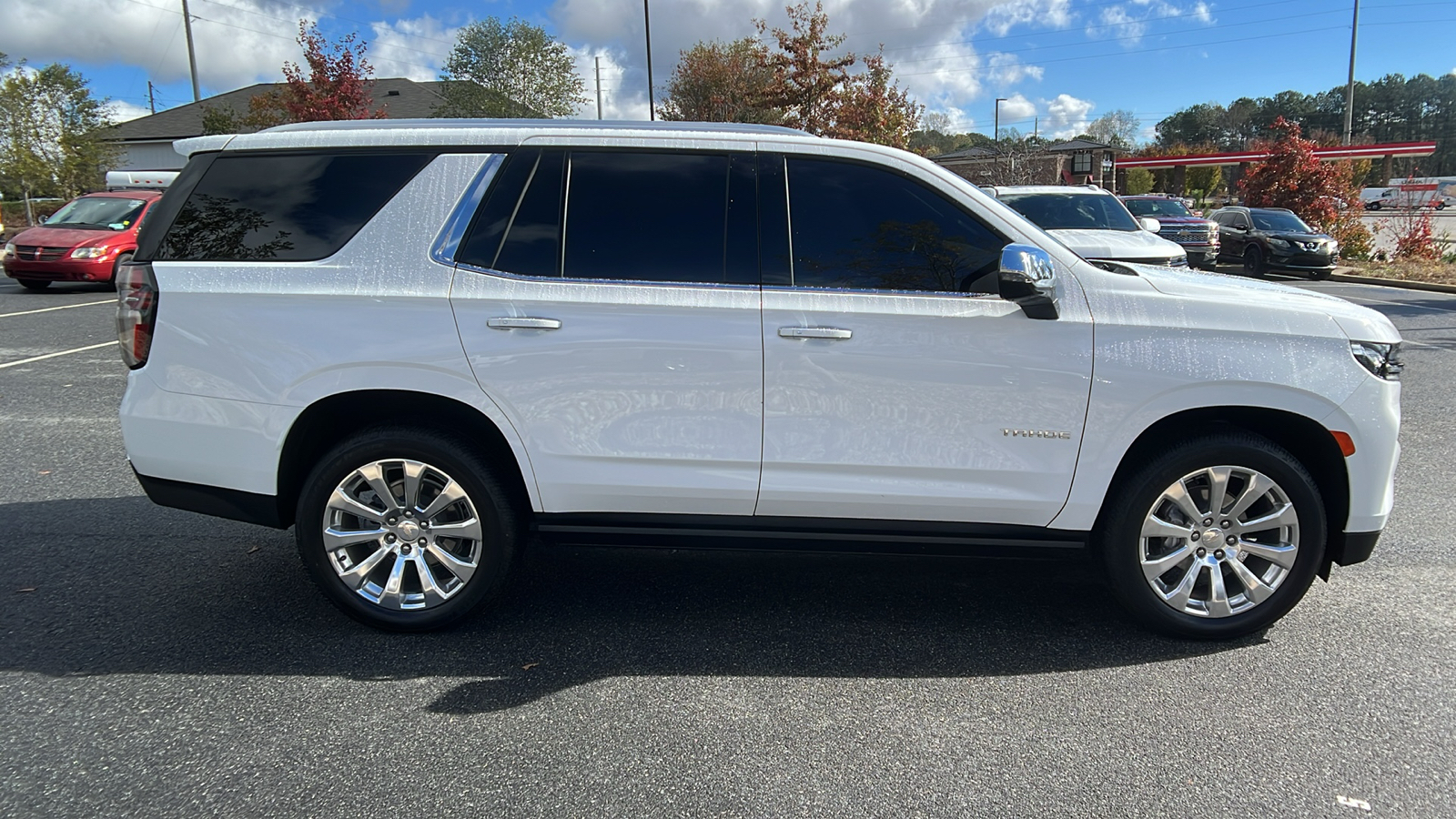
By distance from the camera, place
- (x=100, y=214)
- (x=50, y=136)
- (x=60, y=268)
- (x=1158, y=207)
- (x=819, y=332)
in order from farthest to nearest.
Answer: (x=50, y=136), (x=1158, y=207), (x=100, y=214), (x=60, y=268), (x=819, y=332)

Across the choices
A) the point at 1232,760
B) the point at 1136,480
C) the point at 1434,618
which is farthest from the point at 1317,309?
the point at 1232,760

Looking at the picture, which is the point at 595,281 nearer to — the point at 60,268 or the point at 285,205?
the point at 285,205

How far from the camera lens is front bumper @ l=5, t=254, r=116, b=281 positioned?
16.2 metres

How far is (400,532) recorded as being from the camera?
3.79 metres

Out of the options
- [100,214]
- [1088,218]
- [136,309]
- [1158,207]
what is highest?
[100,214]

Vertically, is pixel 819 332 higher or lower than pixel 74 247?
lower

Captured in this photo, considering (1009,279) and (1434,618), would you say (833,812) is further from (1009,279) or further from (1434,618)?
(1434,618)

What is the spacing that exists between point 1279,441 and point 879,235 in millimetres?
1833

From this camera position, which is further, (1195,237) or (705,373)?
(1195,237)

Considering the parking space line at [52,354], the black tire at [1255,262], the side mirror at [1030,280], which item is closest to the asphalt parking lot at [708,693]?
the side mirror at [1030,280]

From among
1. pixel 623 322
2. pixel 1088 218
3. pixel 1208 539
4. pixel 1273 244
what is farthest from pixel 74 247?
pixel 1273 244

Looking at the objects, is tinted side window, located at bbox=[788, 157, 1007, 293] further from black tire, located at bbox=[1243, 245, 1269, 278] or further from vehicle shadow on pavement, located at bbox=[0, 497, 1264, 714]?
black tire, located at bbox=[1243, 245, 1269, 278]

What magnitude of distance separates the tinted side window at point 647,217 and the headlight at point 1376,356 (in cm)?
245

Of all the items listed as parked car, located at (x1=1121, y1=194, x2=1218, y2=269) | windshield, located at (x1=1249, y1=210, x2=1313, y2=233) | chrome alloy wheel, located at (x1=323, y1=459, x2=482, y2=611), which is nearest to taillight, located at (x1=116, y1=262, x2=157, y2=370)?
chrome alloy wheel, located at (x1=323, y1=459, x2=482, y2=611)
